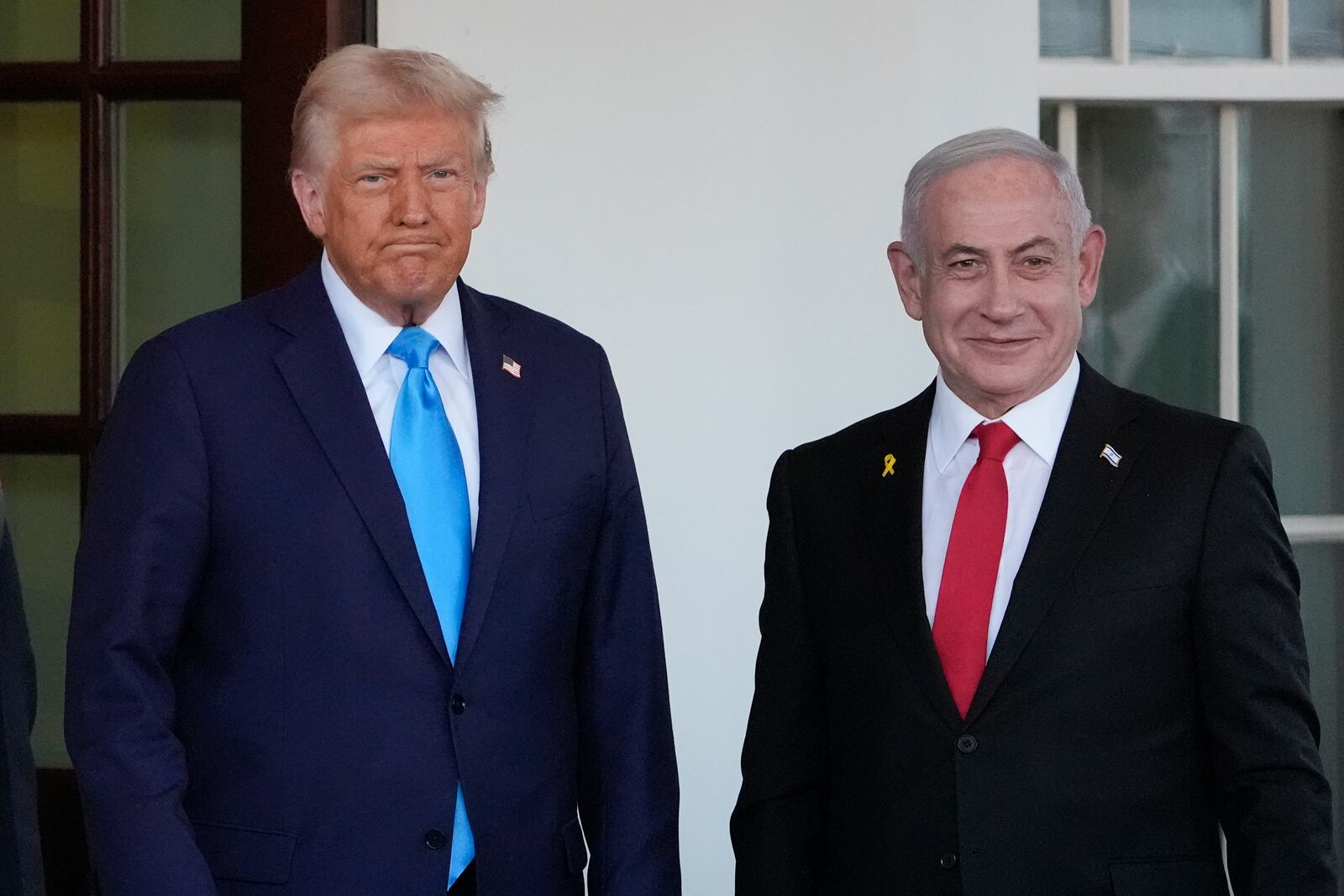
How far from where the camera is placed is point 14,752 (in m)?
2.09

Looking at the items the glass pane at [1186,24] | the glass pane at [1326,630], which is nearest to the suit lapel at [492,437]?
the glass pane at [1186,24]

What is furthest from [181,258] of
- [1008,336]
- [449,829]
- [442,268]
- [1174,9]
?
[1174,9]

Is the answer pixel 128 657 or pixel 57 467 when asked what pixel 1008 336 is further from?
pixel 57 467

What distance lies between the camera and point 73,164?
3.28 meters

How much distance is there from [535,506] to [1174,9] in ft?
6.66

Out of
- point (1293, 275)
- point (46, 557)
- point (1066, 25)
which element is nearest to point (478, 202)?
point (46, 557)

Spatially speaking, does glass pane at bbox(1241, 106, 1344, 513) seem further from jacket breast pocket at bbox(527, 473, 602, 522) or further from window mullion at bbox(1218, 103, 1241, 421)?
jacket breast pocket at bbox(527, 473, 602, 522)

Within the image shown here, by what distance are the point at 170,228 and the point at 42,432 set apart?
0.46 meters

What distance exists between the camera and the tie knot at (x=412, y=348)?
2145 millimetres

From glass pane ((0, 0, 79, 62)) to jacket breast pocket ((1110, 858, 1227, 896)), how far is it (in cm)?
246

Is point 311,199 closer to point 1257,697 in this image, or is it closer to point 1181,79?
point 1257,697

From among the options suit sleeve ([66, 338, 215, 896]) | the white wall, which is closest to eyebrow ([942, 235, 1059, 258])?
suit sleeve ([66, 338, 215, 896])

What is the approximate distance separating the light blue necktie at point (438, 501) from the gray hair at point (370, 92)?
0.95 ft

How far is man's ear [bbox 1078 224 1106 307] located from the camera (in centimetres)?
212
